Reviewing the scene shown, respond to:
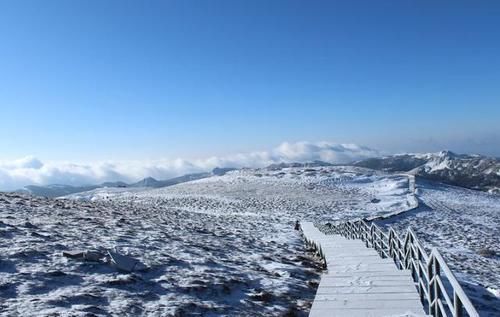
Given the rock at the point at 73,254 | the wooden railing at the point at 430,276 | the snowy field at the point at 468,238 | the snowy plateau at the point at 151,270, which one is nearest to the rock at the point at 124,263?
the snowy plateau at the point at 151,270

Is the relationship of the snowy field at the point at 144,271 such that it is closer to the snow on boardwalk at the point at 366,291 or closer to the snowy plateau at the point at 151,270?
the snowy plateau at the point at 151,270

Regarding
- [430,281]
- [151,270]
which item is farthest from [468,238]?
[151,270]

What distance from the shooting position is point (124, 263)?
31.6ft

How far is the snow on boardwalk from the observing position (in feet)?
22.7

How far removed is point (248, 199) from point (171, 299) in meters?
47.2

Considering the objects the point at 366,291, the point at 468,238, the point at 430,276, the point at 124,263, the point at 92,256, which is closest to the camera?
the point at 430,276

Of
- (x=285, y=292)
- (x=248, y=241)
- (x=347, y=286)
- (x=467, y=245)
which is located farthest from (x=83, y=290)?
(x=467, y=245)

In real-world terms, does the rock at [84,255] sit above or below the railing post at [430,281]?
above

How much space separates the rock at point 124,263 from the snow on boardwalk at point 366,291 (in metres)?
4.17

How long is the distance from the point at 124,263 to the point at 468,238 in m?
27.4

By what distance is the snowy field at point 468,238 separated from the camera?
13.9m

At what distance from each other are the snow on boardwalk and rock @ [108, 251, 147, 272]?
4.17 meters

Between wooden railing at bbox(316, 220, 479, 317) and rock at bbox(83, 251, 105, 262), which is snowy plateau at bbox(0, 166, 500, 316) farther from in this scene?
wooden railing at bbox(316, 220, 479, 317)

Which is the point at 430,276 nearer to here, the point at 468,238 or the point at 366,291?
the point at 366,291
